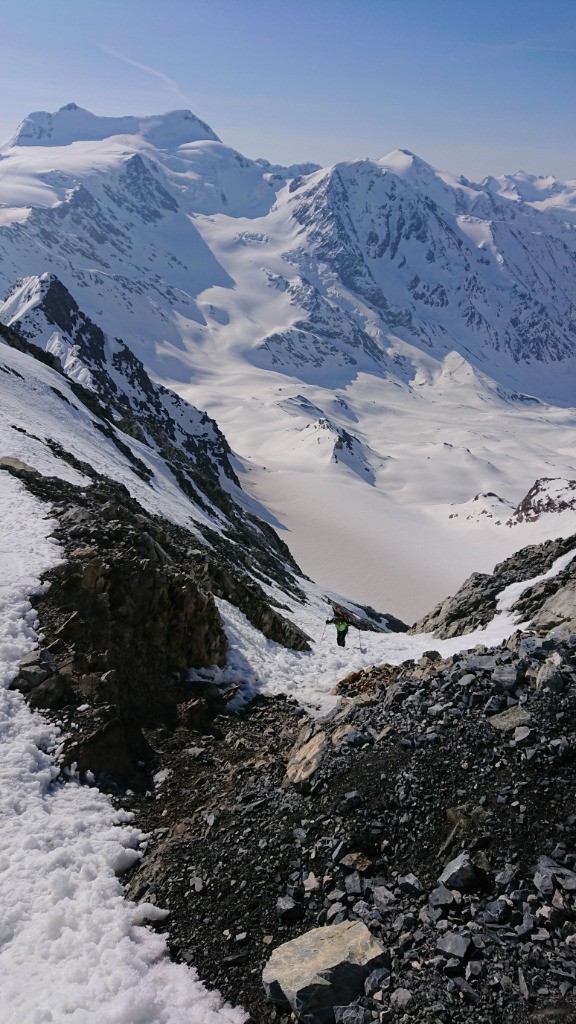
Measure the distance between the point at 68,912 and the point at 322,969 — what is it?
309 cm

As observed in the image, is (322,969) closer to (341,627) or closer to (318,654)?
(318,654)

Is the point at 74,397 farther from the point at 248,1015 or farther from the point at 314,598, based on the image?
the point at 248,1015

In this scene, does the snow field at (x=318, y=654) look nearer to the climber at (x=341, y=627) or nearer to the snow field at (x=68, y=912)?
the climber at (x=341, y=627)

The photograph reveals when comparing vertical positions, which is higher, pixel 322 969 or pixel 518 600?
pixel 518 600

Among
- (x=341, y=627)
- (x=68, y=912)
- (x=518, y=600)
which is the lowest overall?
(x=68, y=912)

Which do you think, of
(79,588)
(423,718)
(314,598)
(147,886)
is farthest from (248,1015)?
(314,598)

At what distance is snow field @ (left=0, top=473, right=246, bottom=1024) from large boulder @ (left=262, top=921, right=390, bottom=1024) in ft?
1.80

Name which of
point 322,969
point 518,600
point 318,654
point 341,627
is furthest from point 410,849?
point 518,600

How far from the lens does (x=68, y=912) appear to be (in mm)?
7305

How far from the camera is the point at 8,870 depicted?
7.78 metres

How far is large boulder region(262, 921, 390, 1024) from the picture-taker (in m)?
6.02

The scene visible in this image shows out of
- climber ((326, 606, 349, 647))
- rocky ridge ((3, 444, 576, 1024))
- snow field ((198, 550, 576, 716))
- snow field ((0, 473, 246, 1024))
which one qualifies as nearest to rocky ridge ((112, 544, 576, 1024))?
rocky ridge ((3, 444, 576, 1024))

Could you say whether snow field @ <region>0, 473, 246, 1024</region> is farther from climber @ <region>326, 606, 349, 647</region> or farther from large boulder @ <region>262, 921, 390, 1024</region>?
climber @ <region>326, 606, 349, 647</region>

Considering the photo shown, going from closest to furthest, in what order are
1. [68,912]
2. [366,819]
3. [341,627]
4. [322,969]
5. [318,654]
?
[322,969] < [68,912] < [366,819] < [318,654] < [341,627]
